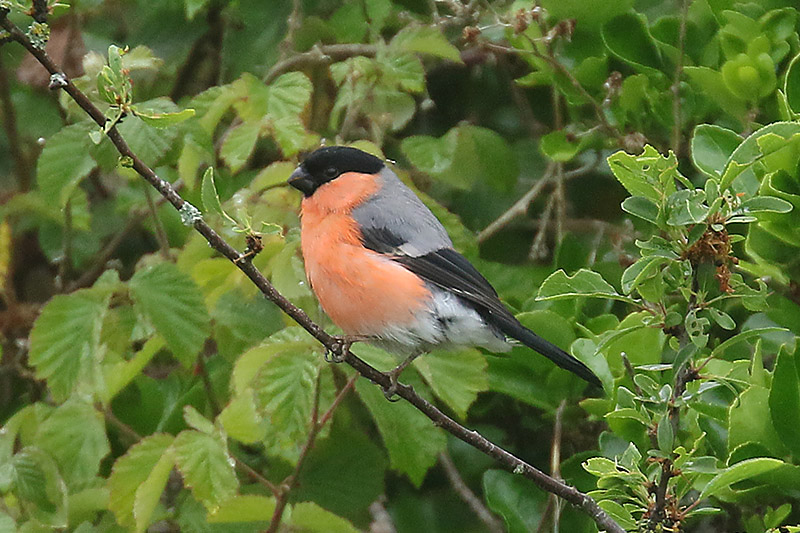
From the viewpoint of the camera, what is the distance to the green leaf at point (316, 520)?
7.11 ft

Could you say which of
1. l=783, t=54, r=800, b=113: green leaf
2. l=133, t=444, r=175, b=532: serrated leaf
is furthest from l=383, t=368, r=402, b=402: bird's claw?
l=783, t=54, r=800, b=113: green leaf

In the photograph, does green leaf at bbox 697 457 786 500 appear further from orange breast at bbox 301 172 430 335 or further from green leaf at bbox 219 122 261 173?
green leaf at bbox 219 122 261 173

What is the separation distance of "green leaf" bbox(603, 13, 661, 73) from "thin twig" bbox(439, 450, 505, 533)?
1.04 m

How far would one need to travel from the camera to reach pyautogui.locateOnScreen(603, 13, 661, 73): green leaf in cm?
229

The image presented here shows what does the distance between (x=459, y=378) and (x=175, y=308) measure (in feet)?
2.05

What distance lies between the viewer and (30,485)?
2168 mm

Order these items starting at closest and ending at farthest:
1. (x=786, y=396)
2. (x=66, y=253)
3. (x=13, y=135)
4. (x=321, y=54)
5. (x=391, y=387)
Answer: (x=786, y=396) < (x=391, y=387) < (x=321, y=54) < (x=66, y=253) < (x=13, y=135)

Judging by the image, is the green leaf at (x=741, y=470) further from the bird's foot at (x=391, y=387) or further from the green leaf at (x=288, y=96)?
the green leaf at (x=288, y=96)

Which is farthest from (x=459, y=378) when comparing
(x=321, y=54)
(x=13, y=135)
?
(x=13, y=135)

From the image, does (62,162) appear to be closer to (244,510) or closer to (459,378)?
(244,510)

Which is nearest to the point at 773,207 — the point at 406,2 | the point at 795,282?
the point at 795,282

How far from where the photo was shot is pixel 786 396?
1.65 metres

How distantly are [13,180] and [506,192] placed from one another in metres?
1.80

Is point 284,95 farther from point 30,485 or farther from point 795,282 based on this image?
point 795,282
